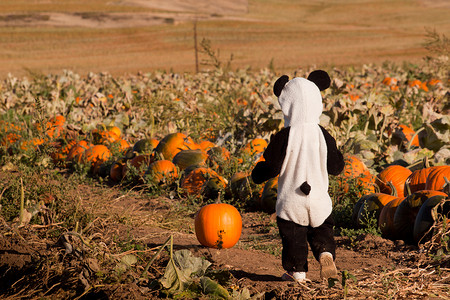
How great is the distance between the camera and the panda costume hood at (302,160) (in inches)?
156

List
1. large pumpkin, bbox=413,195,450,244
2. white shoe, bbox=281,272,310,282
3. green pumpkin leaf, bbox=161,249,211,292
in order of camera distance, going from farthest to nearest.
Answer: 1. large pumpkin, bbox=413,195,450,244
2. white shoe, bbox=281,272,310,282
3. green pumpkin leaf, bbox=161,249,211,292

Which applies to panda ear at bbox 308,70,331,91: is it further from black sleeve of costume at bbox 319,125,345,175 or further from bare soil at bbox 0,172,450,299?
bare soil at bbox 0,172,450,299

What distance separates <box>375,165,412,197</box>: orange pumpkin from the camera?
607 cm

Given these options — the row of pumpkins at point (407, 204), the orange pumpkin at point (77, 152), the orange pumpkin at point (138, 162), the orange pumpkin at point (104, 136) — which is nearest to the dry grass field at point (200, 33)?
the orange pumpkin at point (104, 136)

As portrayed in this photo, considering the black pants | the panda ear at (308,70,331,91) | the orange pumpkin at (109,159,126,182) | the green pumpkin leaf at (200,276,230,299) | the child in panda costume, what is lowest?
the orange pumpkin at (109,159,126,182)

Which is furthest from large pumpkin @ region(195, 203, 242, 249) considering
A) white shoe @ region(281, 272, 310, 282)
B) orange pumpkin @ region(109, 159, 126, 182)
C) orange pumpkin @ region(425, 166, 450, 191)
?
orange pumpkin @ region(109, 159, 126, 182)

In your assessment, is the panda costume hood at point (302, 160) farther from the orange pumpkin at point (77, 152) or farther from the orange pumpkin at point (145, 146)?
the orange pumpkin at point (77, 152)

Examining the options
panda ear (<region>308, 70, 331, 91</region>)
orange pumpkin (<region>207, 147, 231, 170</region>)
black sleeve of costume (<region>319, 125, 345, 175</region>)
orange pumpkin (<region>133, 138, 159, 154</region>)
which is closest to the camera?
black sleeve of costume (<region>319, 125, 345, 175</region>)

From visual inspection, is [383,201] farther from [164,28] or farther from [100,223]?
[164,28]

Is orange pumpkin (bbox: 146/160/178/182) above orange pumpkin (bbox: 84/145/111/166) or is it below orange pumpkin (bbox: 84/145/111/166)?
above

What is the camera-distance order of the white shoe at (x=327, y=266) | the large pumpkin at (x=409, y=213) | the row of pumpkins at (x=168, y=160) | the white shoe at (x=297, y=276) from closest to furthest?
the white shoe at (x=327, y=266) < the white shoe at (x=297, y=276) < the row of pumpkins at (x=168, y=160) < the large pumpkin at (x=409, y=213)

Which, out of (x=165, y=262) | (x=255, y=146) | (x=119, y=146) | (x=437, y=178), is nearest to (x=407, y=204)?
(x=437, y=178)

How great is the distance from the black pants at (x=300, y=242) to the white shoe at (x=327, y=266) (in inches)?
3.2

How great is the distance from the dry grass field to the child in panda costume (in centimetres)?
2330
